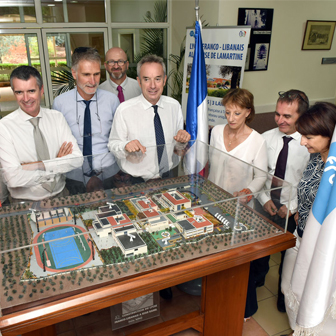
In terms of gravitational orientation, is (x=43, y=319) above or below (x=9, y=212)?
below

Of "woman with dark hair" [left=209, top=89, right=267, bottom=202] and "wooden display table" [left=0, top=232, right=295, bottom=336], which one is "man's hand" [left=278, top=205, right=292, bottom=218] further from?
"woman with dark hair" [left=209, top=89, right=267, bottom=202]

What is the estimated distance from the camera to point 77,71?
2.85 m

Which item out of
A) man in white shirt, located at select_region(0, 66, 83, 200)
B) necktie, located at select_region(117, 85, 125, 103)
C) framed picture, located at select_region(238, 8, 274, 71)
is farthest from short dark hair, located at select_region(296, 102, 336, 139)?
framed picture, located at select_region(238, 8, 274, 71)

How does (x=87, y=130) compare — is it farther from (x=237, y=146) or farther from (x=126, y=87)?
(x=237, y=146)

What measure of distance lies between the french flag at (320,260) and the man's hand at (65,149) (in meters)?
1.75

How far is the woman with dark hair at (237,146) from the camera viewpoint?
2.15m

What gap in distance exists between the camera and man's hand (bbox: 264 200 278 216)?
188 centimetres

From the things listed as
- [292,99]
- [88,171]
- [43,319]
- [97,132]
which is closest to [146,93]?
[97,132]

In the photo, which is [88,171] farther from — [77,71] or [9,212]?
[77,71]

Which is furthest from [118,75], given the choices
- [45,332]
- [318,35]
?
[318,35]

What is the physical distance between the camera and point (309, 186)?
2123 mm

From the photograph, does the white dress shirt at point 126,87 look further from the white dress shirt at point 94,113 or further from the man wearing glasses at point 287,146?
the man wearing glasses at point 287,146

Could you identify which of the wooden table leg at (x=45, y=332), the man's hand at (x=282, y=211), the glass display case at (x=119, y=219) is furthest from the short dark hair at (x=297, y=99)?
the wooden table leg at (x=45, y=332)

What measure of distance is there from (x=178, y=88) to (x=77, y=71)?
3.50 metres
